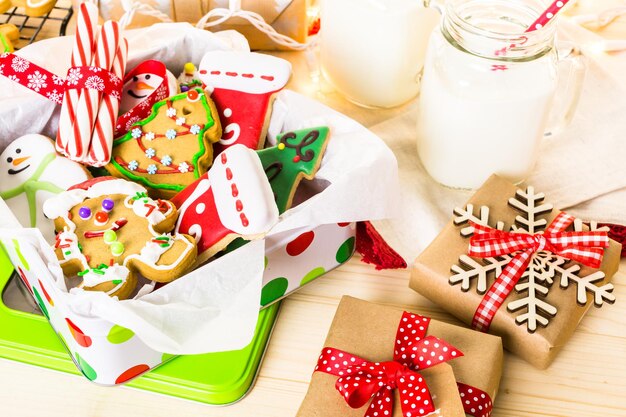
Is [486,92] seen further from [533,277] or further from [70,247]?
[70,247]

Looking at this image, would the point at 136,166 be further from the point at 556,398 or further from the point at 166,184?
the point at 556,398

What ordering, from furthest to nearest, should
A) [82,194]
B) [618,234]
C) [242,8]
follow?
1. [242,8]
2. [618,234]
3. [82,194]

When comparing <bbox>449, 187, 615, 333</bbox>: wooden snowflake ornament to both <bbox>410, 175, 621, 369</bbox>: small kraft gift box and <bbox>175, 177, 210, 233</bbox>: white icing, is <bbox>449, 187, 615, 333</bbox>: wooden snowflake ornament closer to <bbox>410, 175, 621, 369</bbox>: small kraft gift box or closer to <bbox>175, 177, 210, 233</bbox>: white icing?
<bbox>410, 175, 621, 369</bbox>: small kraft gift box

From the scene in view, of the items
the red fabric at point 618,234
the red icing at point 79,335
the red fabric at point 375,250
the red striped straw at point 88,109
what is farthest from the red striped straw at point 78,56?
the red fabric at point 618,234

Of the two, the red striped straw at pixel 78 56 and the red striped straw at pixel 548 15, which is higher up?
the red striped straw at pixel 548 15

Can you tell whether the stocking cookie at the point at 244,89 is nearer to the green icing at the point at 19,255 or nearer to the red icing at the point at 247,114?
the red icing at the point at 247,114

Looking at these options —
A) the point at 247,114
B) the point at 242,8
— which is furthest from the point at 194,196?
the point at 242,8
